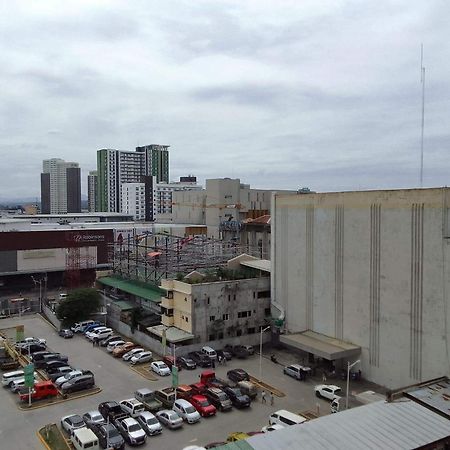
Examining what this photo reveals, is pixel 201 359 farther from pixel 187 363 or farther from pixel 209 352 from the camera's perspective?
pixel 187 363

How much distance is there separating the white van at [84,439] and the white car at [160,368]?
6142 mm

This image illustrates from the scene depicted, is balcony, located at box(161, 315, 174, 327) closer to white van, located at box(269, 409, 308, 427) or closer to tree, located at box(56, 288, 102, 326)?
tree, located at box(56, 288, 102, 326)

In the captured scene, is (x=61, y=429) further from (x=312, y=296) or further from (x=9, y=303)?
(x=9, y=303)

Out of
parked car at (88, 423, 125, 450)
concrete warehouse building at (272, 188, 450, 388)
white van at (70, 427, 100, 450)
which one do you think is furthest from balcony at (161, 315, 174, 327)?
white van at (70, 427, 100, 450)

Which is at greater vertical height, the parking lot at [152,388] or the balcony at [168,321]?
the balcony at [168,321]

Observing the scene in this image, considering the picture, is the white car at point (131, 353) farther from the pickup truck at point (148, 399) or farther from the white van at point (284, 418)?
the white van at point (284, 418)

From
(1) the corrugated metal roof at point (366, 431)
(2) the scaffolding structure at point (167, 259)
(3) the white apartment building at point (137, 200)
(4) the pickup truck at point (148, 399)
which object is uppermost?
Result: (3) the white apartment building at point (137, 200)

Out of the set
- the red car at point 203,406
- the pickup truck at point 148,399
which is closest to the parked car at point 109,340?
the pickup truck at point 148,399

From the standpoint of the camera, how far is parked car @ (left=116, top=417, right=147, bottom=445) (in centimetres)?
1452

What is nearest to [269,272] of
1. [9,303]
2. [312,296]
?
[312,296]

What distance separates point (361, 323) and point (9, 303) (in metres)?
27.3

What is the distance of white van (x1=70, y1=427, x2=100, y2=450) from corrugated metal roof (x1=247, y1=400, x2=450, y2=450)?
590 centimetres

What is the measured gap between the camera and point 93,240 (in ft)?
149

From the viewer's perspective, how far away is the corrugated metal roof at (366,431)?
10203 millimetres
